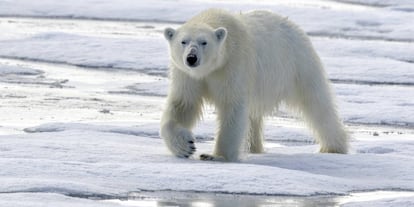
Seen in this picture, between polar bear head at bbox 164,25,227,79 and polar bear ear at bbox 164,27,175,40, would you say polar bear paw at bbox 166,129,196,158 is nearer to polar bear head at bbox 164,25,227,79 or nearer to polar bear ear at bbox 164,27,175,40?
polar bear head at bbox 164,25,227,79

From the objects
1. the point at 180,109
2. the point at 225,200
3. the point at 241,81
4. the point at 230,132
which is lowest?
the point at 225,200

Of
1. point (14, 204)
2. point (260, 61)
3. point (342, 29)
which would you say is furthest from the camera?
point (342, 29)

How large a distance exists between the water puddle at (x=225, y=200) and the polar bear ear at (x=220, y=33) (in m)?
1.61

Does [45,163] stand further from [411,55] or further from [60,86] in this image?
[411,55]

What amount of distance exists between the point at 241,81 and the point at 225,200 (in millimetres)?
1750

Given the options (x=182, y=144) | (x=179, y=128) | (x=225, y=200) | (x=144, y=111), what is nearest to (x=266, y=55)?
(x=179, y=128)

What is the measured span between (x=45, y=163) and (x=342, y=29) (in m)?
10.2

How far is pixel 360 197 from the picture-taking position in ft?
20.4

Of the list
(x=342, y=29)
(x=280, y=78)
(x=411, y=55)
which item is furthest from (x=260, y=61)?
(x=342, y=29)

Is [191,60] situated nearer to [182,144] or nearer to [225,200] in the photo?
[182,144]

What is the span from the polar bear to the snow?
213 mm

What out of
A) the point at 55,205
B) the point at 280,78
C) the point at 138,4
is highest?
the point at 138,4

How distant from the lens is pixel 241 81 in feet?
24.7

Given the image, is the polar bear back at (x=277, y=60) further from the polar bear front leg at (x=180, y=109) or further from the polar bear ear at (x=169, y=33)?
the polar bear ear at (x=169, y=33)
